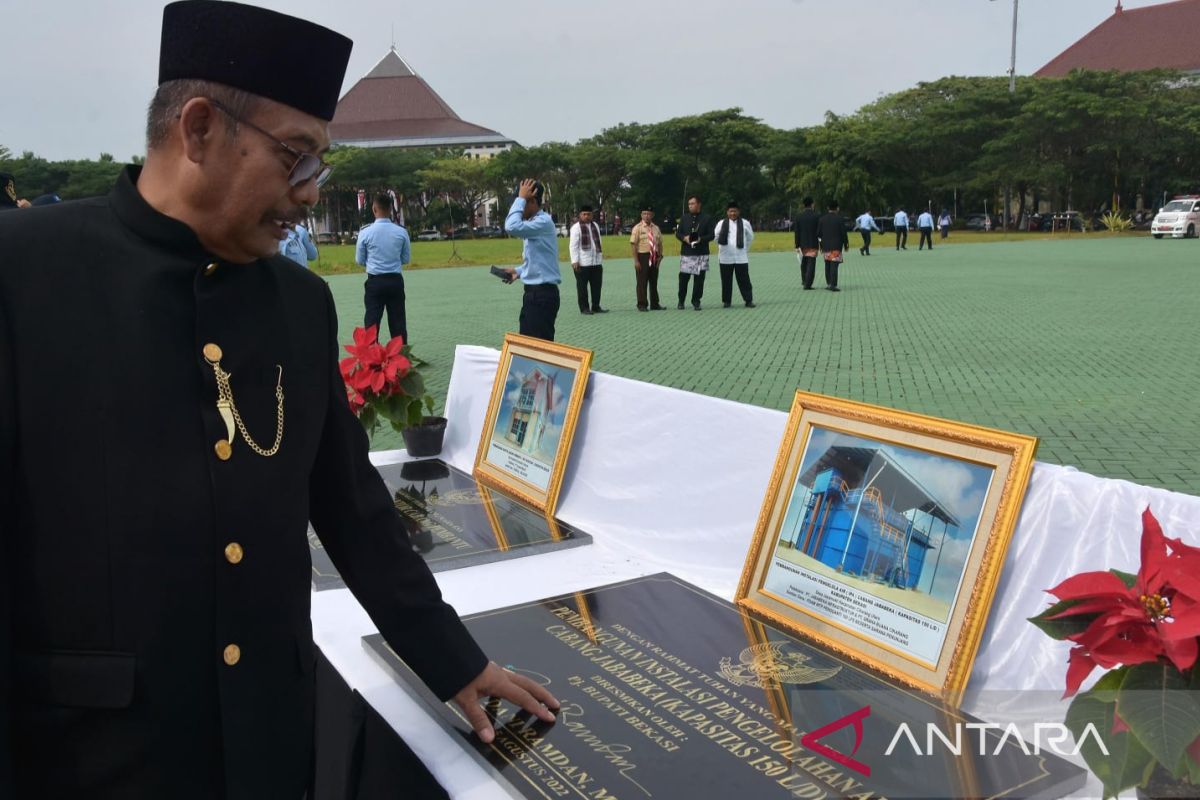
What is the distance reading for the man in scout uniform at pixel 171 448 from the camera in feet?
3.96

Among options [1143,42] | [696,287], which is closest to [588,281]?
[696,287]

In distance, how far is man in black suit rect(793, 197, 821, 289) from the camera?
56.7ft

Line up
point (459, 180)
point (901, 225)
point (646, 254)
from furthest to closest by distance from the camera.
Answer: point (459, 180)
point (901, 225)
point (646, 254)

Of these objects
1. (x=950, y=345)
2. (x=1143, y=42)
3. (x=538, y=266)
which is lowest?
(x=950, y=345)

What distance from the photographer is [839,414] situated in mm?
2176

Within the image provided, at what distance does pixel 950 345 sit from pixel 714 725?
9.55m

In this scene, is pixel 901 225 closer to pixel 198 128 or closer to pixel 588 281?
pixel 588 281

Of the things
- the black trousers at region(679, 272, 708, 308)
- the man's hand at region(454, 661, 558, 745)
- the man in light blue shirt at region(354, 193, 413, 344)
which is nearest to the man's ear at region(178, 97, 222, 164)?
the man's hand at region(454, 661, 558, 745)

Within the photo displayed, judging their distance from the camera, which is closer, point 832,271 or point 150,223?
point 150,223

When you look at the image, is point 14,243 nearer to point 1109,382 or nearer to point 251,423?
point 251,423

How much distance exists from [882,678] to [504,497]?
5.73 feet

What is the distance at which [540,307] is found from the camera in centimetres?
869
